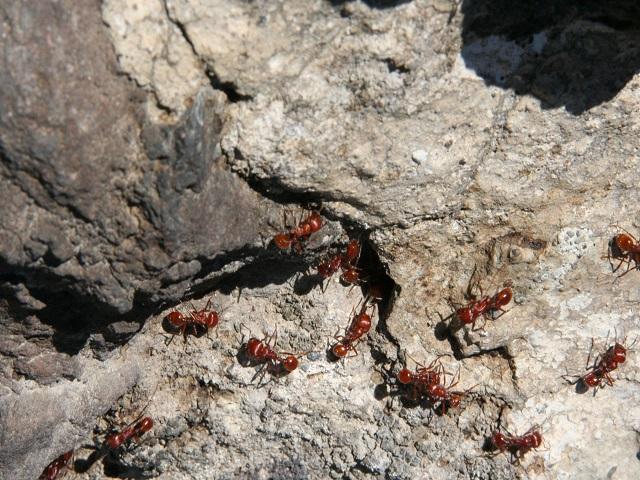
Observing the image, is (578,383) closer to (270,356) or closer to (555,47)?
(270,356)

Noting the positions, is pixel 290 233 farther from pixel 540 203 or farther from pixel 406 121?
pixel 540 203

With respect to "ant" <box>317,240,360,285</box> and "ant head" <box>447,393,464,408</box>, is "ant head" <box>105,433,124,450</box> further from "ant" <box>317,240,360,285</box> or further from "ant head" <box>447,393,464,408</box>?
"ant head" <box>447,393,464,408</box>

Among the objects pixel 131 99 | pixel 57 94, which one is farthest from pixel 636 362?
pixel 57 94

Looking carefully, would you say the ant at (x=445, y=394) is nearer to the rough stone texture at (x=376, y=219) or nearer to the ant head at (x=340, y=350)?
the rough stone texture at (x=376, y=219)

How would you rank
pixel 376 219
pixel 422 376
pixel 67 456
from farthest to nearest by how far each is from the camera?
pixel 67 456 < pixel 422 376 < pixel 376 219

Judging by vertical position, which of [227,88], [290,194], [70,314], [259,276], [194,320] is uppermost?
[227,88]

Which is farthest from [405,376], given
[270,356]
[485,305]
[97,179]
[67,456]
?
[67,456]

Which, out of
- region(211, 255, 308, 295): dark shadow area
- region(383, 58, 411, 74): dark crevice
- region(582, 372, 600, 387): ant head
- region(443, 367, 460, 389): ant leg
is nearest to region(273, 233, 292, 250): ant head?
region(211, 255, 308, 295): dark shadow area
